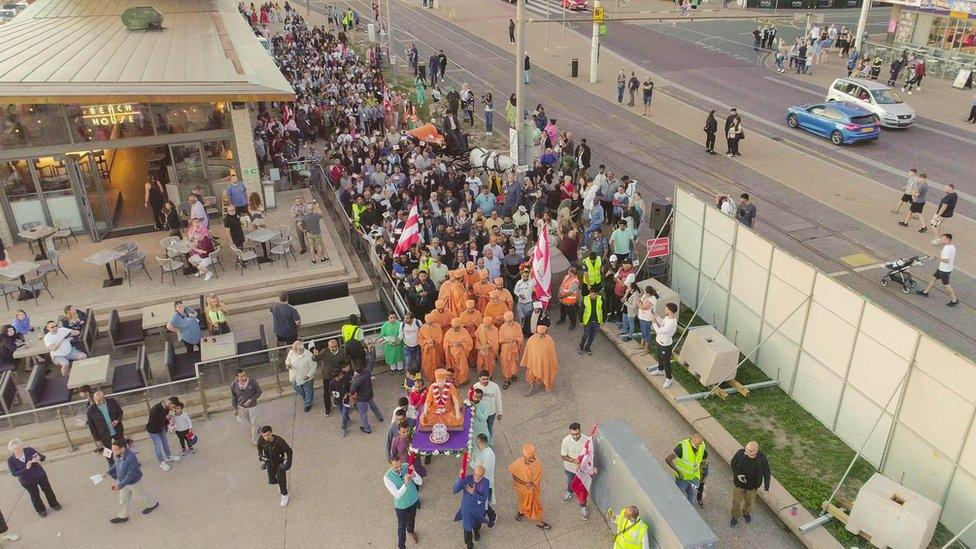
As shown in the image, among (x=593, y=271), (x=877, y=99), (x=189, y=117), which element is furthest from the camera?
(x=877, y=99)

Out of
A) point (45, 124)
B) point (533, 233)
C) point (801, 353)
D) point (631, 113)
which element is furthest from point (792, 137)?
point (45, 124)

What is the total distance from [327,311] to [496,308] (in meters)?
3.52

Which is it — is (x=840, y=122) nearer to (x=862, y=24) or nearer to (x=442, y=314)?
(x=862, y=24)

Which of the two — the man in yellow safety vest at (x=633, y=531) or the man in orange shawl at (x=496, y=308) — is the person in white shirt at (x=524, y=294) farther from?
the man in yellow safety vest at (x=633, y=531)

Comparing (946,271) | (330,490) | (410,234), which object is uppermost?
(410,234)

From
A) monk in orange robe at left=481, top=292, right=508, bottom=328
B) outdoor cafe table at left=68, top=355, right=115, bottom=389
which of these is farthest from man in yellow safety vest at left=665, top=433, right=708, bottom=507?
outdoor cafe table at left=68, top=355, right=115, bottom=389

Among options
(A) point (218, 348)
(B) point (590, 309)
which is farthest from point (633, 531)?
(A) point (218, 348)

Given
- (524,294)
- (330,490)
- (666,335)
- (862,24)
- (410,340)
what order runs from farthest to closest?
(862,24), (524,294), (410,340), (666,335), (330,490)

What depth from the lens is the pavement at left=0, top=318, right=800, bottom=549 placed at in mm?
10539

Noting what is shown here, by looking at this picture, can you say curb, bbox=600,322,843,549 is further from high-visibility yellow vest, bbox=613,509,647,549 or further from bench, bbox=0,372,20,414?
bench, bbox=0,372,20,414

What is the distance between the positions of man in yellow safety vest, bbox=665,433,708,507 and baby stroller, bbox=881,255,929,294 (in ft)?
30.9

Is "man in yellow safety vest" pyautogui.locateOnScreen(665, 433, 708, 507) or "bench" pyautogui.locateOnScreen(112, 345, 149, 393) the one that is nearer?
"man in yellow safety vest" pyautogui.locateOnScreen(665, 433, 708, 507)

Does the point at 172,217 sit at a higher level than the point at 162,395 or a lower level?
higher

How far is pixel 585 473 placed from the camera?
10430mm
